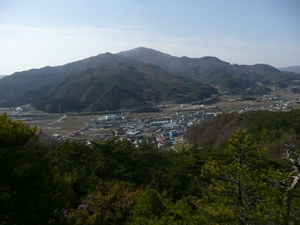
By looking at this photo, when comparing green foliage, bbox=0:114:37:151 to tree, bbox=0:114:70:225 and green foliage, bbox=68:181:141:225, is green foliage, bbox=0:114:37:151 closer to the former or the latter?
tree, bbox=0:114:70:225

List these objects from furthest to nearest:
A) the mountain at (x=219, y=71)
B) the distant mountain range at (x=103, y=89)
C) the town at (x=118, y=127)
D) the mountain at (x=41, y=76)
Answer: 1. the mountain at (x=219, y=71)
2. the mountain at (x=41, y=76)
3. the distant mountain range at (x=103, y=89)
4. the town at (x=118, y=127)

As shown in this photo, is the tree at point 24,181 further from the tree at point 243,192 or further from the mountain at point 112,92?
the mountain at point 112,92

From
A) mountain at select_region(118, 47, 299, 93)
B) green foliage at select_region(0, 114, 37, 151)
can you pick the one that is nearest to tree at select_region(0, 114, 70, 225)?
green foliage at select_region(0, 114, 37, 151)

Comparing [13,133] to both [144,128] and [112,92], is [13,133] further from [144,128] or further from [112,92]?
[112,92]

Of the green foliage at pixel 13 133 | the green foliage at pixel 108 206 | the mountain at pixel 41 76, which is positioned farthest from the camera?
the mountain at pixel 41 76

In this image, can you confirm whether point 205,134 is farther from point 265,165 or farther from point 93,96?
point 93,96

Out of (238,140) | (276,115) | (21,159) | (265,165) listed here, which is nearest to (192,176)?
(265,165)

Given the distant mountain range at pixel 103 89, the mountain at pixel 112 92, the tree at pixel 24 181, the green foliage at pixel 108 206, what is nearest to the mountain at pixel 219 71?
the distant mountain range at pixel 103 89
